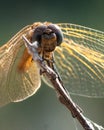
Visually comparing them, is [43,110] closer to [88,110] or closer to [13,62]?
[88,110]

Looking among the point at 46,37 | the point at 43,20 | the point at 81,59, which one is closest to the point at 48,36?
the point at 46,37

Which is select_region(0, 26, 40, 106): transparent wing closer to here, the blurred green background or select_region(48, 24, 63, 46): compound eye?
select_region(48, 24, 63, 46): compound eye

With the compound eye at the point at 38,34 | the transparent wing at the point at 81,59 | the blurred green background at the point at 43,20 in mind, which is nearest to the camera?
the compound eye at the point at 38,34

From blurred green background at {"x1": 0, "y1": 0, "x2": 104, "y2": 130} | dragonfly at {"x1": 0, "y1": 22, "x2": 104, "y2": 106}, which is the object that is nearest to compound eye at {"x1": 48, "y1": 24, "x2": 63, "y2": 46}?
dragonfly at {"x1": 0, "y1": 22, "x2": 104, "y2": 106}

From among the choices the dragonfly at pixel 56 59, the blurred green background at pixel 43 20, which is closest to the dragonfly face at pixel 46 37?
the dragonfly at pixel 56 59

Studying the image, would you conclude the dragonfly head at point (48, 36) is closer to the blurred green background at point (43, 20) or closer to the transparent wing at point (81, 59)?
the transparent wing at point (81, 59)

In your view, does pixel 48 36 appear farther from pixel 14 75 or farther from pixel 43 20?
pixel 43 20
